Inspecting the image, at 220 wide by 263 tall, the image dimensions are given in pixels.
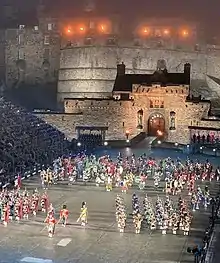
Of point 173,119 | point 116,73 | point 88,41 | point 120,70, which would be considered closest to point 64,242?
point 173,119

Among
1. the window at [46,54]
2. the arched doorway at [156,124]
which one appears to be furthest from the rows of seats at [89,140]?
the window at [46,54]

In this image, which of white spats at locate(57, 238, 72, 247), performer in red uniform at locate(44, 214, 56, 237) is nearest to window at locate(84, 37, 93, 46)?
performer in red uniform at locate(44, 214, 56, 237)

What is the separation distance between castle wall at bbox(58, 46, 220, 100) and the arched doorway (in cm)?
1031

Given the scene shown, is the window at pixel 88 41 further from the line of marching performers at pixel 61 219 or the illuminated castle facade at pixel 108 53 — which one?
the line of marching performers at pixel 61 219

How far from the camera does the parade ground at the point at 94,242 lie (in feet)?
69.3

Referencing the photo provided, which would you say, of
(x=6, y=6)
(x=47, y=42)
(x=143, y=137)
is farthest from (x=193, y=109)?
(x=6, y=6)

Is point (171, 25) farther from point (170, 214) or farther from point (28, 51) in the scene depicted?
point (170, 214)

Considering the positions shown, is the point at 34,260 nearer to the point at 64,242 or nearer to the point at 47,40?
the point at 64,242

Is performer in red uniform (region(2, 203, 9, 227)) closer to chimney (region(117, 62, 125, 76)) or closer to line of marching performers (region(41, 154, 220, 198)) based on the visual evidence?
line of marching performers (region(41, 154, 220, 198))

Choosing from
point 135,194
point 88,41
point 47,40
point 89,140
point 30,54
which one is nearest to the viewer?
point 135,194

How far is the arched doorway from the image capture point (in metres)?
53.1

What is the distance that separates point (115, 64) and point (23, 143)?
2555cm

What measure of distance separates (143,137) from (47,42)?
2055cm

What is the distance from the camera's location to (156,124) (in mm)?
53406
